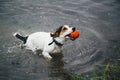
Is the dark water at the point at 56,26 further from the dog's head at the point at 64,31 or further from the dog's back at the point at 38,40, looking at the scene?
the dog's head at the point at 64,31

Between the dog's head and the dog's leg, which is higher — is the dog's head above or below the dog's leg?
above

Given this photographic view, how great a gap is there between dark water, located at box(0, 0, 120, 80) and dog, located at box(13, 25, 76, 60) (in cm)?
28

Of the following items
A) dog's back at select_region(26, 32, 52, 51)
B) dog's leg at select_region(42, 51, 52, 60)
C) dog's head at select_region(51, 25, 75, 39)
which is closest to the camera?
dog's head at select_region(51, 25, 75, 39)

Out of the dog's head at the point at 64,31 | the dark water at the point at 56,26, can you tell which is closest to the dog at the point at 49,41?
the dog's head at the point at 64,31

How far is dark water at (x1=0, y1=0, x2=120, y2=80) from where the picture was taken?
25.5ft

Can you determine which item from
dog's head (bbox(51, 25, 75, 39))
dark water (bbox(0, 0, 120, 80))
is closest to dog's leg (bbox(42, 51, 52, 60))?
dark water (bbox(0, 0, 120, 80))

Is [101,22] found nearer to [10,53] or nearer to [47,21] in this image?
[47,21]

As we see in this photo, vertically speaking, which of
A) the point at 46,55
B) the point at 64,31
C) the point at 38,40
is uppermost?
the point at 64,31

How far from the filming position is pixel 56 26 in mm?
10141

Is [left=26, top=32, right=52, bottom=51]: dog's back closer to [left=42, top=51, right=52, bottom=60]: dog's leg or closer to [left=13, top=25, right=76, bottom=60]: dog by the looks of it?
[left=13, top=25, right=76, bottom=60]: dog

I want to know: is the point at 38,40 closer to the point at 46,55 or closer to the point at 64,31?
the point at 46,55

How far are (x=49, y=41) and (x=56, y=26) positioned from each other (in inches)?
91.5

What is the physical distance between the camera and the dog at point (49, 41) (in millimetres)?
7363

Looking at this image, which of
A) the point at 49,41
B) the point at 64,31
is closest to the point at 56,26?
the point at 49,41
